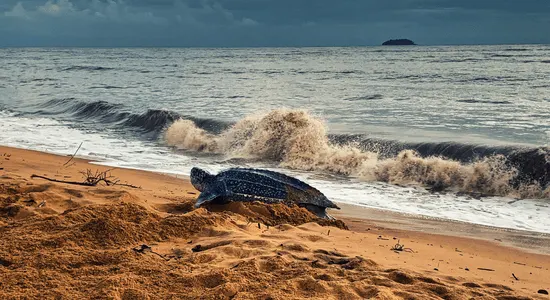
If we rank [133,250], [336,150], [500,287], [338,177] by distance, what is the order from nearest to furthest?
1. [500,287]
2. [133,250]
3. [338,177]
4. [336,150]

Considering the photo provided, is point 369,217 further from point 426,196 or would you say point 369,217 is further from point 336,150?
point 336,150

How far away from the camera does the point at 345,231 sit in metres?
5.19

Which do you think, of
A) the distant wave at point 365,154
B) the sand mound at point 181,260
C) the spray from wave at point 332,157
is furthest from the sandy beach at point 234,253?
the distant wave at point 365,154

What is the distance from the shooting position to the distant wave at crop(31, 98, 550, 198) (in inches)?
338

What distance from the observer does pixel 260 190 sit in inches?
224

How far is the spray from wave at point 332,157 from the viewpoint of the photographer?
8.51m

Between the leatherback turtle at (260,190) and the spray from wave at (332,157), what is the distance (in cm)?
351

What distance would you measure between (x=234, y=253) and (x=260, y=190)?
179cm

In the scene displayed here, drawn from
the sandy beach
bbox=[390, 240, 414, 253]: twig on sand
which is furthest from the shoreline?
bbox=[390, 240, 414, 253]: twig on sand

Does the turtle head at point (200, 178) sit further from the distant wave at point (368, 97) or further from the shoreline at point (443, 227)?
the distant wave at point (368, 97)

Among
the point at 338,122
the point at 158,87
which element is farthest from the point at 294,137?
the point at 158,87

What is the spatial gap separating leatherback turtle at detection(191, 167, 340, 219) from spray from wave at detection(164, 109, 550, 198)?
351 centimetres

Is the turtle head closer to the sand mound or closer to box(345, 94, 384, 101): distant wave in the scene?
the sand mound

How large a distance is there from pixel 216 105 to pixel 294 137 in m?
8.63
